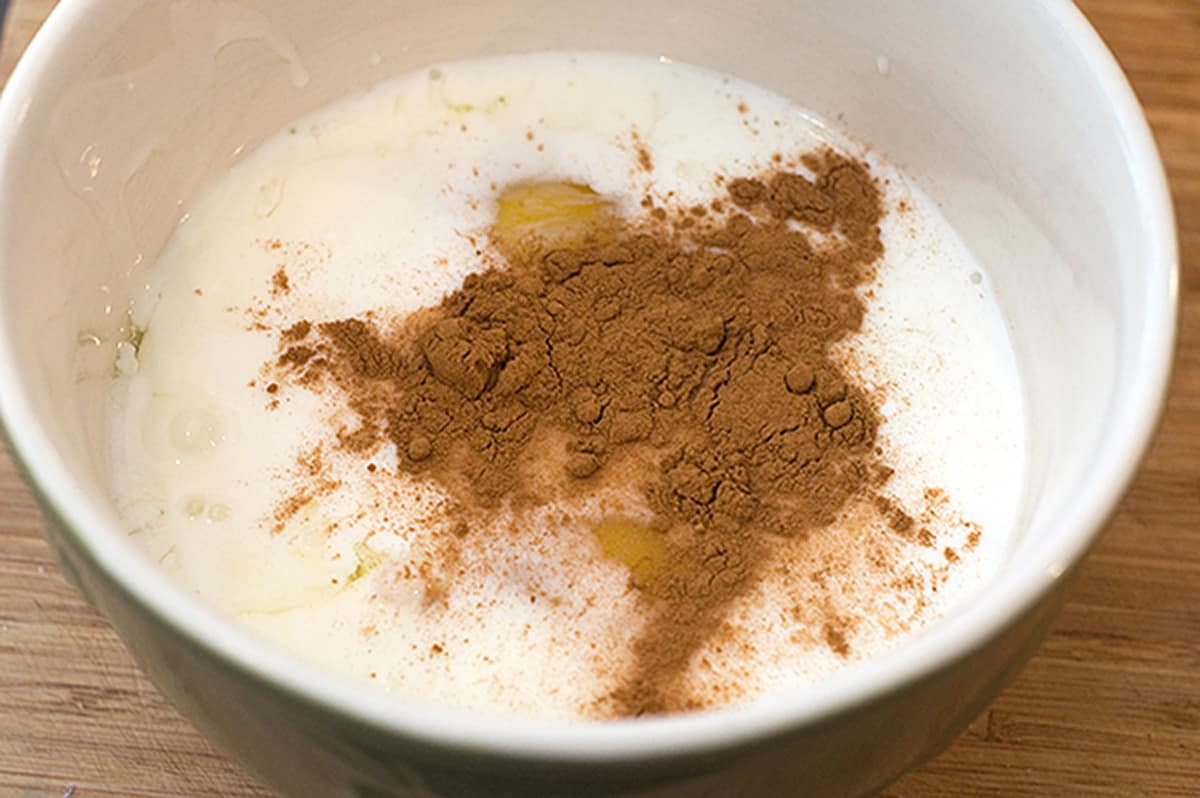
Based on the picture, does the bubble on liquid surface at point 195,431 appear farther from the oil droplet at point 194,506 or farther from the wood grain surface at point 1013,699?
the wood grain surface at point 1013,699

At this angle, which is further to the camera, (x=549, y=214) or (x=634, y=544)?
(x=549, y=214)

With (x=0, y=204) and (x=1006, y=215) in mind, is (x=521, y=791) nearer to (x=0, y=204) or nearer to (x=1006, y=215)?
(x=0, y=204)

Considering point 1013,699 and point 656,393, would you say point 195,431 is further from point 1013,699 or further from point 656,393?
point 1013,699

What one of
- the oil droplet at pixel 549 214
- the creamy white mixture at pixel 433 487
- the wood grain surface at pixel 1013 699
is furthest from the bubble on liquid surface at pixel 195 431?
the oil droplet at pixel 549 214

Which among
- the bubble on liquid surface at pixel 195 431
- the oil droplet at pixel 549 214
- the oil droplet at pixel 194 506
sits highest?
the oil droplet at pixel 549 214

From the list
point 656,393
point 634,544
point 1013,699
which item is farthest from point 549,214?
point 1013,699
